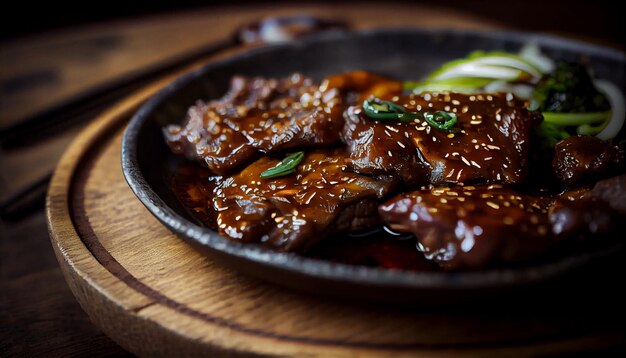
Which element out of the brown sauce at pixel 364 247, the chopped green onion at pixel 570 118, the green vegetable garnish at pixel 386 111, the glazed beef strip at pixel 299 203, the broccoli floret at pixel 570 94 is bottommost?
the brown sauce at pixel 364 247

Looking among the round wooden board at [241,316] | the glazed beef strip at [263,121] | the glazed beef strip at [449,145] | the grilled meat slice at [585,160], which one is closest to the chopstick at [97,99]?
the round wooden board at [241,316]

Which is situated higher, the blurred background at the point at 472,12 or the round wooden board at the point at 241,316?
the blurred background at the point at 472,12

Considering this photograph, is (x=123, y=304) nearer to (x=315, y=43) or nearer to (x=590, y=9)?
(x=315, y=43)

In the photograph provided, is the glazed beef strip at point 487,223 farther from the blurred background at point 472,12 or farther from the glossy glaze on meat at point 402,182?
the blurred background at point 472,12

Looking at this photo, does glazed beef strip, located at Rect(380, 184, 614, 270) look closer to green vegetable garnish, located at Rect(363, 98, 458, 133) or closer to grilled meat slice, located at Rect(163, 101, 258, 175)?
green vegetable garnish, located at Rect(363, 98, 458, 133)

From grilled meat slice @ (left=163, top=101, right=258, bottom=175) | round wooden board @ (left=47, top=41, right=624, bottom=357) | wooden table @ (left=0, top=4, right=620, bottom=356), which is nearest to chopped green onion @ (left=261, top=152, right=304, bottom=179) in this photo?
grilled meat slice @ (left=163, top=101, right=258, bottom=175)

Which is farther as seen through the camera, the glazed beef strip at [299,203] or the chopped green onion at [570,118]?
the chopped green onion at [570,118]

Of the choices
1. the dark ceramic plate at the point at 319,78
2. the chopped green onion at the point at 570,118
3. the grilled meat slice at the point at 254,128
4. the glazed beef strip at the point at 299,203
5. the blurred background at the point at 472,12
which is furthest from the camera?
the blurred background at the point at 472,12
